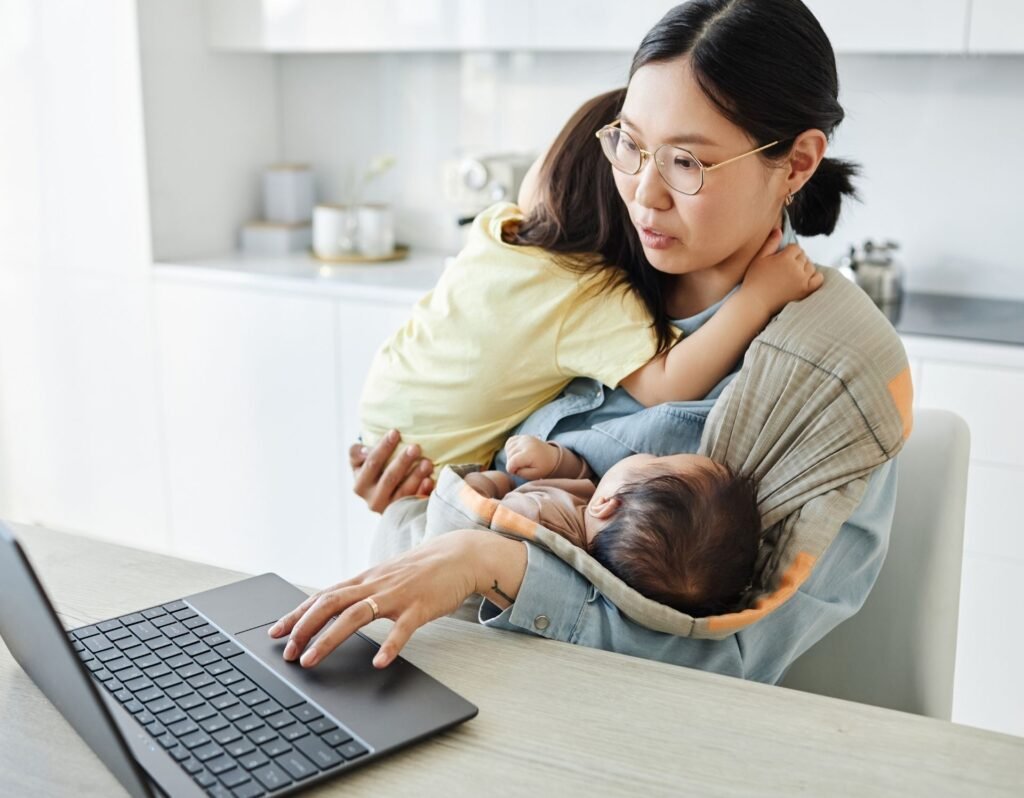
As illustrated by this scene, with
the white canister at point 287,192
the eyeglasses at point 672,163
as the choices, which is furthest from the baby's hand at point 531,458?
the white canister at point 287,192

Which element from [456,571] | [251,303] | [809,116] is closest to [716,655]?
[456,571]

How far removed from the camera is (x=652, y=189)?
4.00ft

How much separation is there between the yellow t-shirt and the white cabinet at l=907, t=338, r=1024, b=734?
3.44ft

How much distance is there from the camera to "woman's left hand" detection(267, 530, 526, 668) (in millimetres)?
942

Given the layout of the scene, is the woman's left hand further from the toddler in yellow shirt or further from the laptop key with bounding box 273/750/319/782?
the toddler in yellow shirt

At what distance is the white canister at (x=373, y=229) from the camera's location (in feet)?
10.1

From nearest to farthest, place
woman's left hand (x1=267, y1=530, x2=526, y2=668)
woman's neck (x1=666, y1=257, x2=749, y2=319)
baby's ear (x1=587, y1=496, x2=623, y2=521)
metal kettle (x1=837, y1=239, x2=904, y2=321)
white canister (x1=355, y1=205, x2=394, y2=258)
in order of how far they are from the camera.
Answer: woman's left hand (x1=267, y1=530, x2=526, y2=668)
baby's ear (x1=587, y1=496, x2=623, y2=521)
woman's neck (x1=666, y1=257, x2=749, y2=319)
metal kettle (x1=837, y1=239, x2=904, y2=321)
white canister (x1=355, y1=205, x2=394, y2=258)

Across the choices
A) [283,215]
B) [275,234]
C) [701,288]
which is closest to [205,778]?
[701,288]

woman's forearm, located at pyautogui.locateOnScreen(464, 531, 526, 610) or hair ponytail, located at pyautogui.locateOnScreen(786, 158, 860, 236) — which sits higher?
hair ponytail, located at pyautogui.locateOnScreen(786, 158, 860, 236)

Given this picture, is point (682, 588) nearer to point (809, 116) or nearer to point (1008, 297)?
point (809, 116)

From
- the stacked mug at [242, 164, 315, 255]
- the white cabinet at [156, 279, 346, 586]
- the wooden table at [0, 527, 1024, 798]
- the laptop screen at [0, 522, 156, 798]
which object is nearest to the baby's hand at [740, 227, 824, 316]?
the wooden table at [0, 527, 1024, 798]

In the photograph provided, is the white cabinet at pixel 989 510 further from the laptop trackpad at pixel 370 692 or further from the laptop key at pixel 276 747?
the laptop key at pixel 276 747

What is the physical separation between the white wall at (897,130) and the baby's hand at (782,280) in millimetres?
1273

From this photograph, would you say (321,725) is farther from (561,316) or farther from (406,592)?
(561,316)
